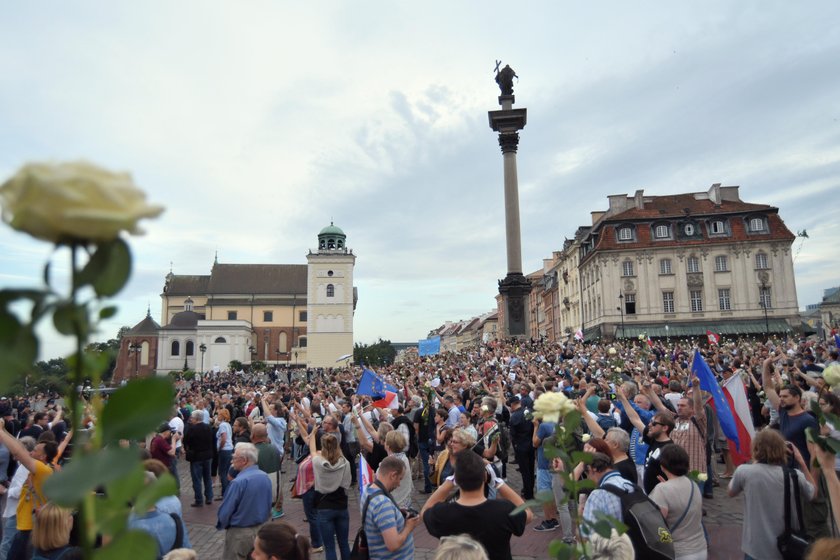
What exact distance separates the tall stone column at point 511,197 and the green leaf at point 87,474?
33.4 metres

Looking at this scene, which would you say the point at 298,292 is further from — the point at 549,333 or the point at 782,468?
the point at 782,468

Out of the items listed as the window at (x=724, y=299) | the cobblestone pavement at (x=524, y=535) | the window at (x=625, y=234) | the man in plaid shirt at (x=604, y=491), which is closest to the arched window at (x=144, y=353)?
the window at (x=625, y=234)

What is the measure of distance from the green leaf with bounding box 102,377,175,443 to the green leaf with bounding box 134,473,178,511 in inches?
3.8

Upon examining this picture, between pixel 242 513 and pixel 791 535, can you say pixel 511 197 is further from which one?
pixel 791 535

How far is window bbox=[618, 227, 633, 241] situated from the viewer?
57.2 m

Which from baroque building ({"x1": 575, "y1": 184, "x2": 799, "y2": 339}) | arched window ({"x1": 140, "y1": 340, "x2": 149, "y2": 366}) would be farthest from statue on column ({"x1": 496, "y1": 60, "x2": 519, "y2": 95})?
arched window ({"x1": 140, "y1": 340, "x2": 149, "y2": 366})

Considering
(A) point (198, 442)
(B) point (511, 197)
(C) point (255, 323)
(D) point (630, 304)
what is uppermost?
(B) point (511, 197)

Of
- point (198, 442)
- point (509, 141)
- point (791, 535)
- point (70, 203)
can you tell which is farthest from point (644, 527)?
point (509, 141)

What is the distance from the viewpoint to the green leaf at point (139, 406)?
3.20 feet

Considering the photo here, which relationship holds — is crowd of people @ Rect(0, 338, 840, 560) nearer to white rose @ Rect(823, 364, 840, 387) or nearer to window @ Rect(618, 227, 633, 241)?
white rose @ Rect(823, 364, 840, 387)

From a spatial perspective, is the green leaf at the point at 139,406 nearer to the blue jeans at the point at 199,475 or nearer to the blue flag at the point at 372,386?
the blue jeans at the point at 199,475

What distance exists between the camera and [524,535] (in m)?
8.85

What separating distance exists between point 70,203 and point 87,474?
16.9 inches

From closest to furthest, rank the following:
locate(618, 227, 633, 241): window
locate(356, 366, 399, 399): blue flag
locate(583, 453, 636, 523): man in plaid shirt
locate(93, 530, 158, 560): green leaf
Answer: locate(93, 530, 158, 560): green leaf, locate(583, 453, 636, 523): man in plaid shirt, locate(356, 366, 399, 399): blue flag, locate(618, 227, 633, 241): window
